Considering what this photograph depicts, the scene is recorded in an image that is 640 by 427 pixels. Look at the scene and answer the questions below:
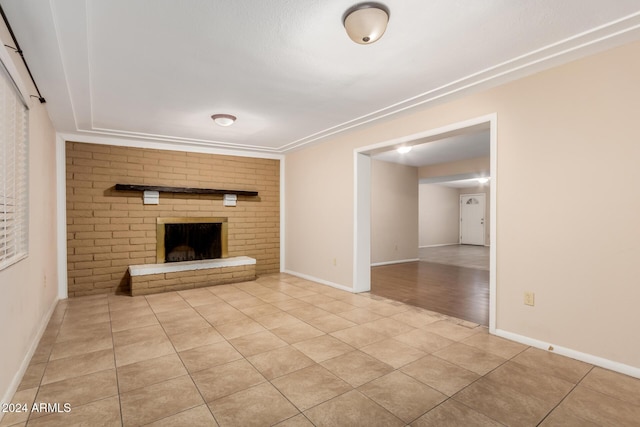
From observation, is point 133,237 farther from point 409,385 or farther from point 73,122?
point 409,385

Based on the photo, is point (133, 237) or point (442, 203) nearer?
point (133, 237)

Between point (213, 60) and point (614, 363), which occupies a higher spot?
point (213, 60)

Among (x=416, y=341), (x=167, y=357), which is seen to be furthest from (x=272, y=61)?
(x=416, y=341)

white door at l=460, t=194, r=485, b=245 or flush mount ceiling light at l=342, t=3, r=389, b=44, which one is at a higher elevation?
flush mount ceiling light at l=342, t=3, r=389, b=44

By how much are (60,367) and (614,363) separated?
4.02m

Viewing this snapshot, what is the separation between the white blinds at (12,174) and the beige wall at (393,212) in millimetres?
5652

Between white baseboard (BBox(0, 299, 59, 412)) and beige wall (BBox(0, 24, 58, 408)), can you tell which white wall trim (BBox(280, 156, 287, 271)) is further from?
white baseboard (BBox(0, 299, 59, 412))

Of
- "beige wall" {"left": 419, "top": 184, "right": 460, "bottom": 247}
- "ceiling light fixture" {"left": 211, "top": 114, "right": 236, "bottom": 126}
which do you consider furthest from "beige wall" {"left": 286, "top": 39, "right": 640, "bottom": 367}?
"beige wall" {"left": 419, "top": 184, "right": 460, "bottom": 247}

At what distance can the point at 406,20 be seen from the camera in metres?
1.96

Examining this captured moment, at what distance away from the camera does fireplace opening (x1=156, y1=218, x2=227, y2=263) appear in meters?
4.95

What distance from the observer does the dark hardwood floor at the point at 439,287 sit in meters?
3.70

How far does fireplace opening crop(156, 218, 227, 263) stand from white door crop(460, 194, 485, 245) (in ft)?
31.3

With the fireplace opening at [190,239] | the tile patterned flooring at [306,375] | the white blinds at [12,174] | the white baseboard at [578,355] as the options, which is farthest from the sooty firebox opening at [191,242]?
the white baseboard at [578,355]

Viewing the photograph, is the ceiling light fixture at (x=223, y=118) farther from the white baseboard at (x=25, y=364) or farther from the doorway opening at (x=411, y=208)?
the white baseboard at (x=25, y=364)
